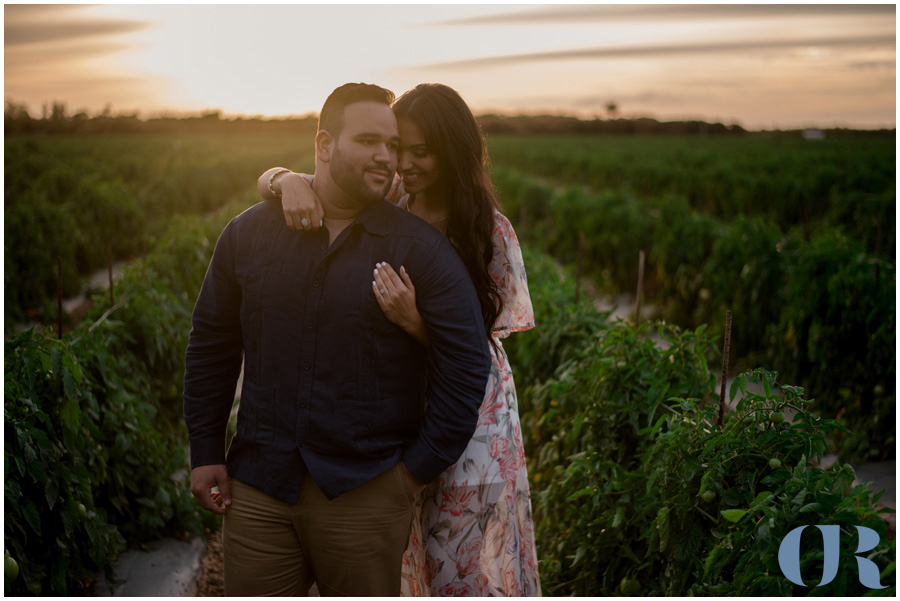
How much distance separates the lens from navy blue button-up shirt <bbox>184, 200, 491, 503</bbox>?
2.08 meters

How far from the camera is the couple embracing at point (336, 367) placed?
6.83ft

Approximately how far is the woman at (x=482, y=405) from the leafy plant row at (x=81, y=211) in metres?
3.93

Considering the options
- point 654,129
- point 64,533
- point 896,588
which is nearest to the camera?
point 896,588

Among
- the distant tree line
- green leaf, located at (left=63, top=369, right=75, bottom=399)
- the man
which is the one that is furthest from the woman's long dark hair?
the distant tree line

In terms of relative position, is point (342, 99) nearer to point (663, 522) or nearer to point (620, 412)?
point (663, 522)

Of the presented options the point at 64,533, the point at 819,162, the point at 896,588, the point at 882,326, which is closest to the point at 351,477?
the point at 896,588

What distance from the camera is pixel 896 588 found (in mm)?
1560

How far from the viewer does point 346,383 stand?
2.08 metres

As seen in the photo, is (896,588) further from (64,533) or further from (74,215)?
(74,215)

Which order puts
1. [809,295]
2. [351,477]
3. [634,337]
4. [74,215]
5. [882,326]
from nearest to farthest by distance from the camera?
[351,477] → [634,337] → [882,326] → [809,295] → [74,215]

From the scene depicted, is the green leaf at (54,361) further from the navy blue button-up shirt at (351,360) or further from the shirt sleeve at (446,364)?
the shirt sleeve at (446,364)

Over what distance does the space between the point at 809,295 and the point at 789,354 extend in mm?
572

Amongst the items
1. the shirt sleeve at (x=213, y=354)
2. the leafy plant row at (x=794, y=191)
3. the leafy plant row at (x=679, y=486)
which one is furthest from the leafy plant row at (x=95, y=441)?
the leafy plant row at (x=794, y=191)

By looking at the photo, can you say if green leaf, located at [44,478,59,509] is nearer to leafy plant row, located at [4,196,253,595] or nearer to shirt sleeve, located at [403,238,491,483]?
leafy plant row, located at [4,196,253,595]
